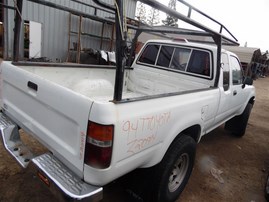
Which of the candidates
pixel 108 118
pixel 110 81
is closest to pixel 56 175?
pixel 108 118

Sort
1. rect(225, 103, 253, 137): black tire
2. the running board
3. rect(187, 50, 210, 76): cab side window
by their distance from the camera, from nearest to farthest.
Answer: the running board
rect(187, 50, 210, 76): cab side window
rect(225, 103, 253, 137): black tire

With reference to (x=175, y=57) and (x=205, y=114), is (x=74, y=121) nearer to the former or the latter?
(x=205, y=114)

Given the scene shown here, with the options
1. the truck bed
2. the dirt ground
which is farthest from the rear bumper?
the truck bed

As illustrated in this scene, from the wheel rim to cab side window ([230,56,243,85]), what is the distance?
1.91 meters

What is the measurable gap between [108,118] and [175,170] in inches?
59.8

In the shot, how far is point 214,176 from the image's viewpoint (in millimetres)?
3611

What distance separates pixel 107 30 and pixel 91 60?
263 centimetres

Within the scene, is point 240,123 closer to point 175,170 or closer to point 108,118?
point 175,170

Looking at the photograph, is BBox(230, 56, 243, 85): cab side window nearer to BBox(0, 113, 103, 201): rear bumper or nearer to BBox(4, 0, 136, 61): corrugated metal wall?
BBox(0, 113, 103, 201): rear bumper

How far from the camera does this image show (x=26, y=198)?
2.58 m

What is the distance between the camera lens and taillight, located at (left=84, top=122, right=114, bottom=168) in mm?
1616

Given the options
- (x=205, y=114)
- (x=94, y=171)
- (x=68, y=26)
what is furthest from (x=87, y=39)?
(x=94, y=171)

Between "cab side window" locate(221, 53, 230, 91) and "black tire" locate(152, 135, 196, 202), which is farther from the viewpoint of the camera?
"cab side window" locate(221, 53, 230, 91)

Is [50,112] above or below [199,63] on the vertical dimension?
below
